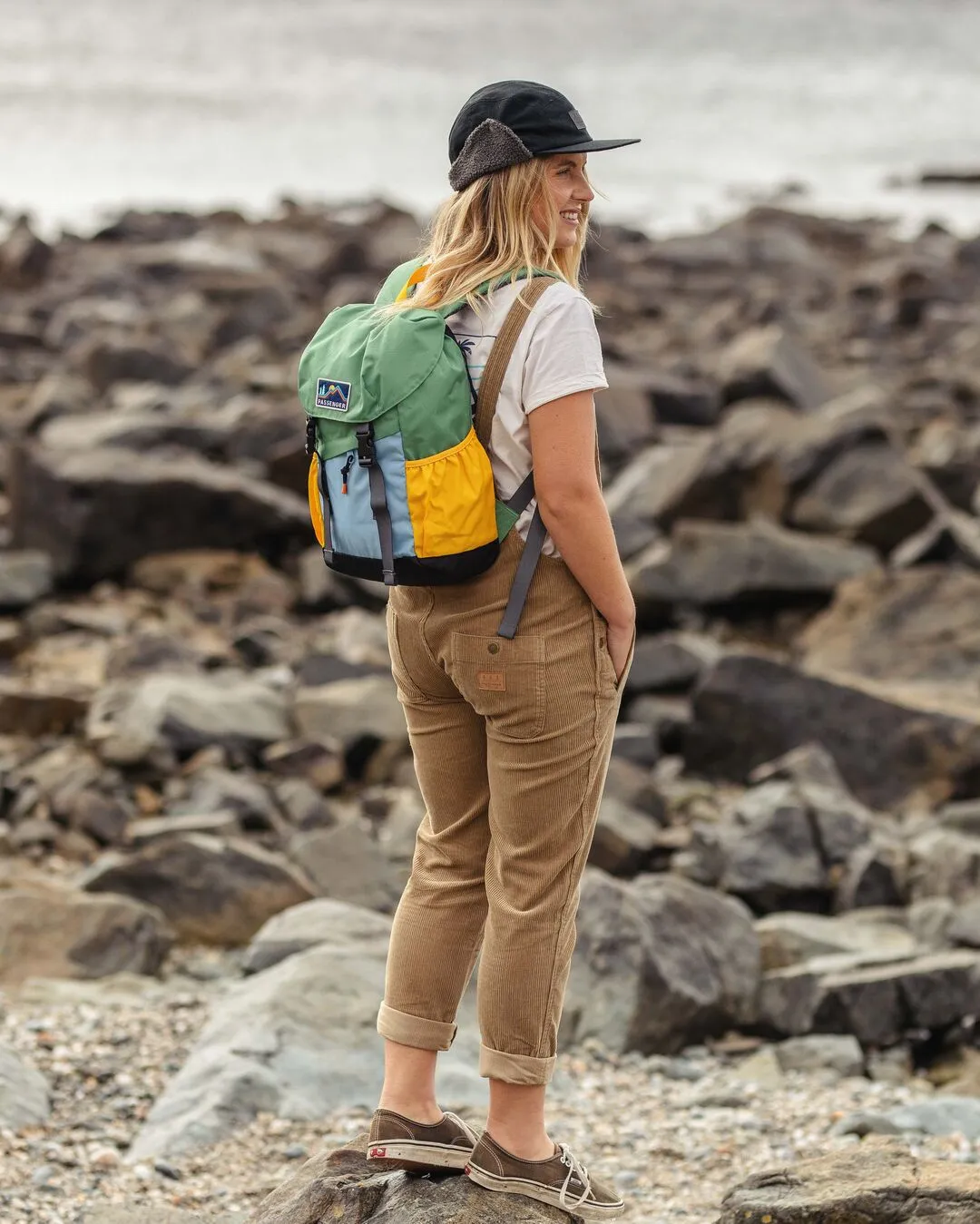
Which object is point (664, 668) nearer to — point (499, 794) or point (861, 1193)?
point (861, 1193)

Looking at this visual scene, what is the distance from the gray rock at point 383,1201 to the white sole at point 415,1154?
4 centimetres

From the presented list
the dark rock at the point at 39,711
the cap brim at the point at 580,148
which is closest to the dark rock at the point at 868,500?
the dark rock at the point at 39,711

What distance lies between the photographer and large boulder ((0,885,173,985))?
241 inches

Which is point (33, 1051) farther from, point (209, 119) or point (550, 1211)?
point (209, 119)

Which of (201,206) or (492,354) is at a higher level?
(492,354)

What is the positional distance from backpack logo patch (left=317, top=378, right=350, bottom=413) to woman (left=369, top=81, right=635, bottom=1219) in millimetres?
240

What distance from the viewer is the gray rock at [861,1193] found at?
3625mm

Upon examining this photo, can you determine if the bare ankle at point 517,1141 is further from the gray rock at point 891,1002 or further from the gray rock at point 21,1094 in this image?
the gray rock at point 891,1002

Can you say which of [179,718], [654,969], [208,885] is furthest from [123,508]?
[654,969]

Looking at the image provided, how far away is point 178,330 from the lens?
19.6 metres

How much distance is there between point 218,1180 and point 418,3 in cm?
10158

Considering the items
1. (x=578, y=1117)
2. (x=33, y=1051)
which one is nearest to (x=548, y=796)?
(x=578, y=1117)

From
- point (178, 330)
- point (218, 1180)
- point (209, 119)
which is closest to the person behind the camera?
point (218, 1180)

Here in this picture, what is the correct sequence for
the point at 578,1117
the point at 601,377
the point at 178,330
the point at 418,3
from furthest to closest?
the point at 418,3
the point at 178,330
the point at 578,1117
the point at 601,377
